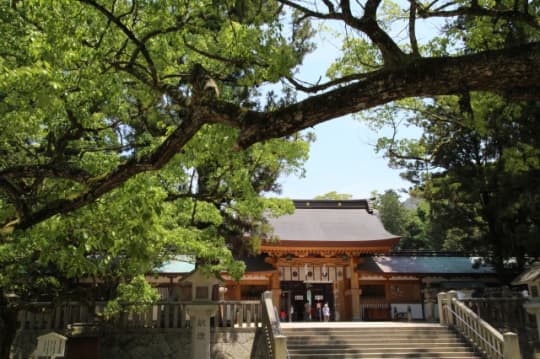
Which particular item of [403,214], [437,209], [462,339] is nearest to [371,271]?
[437,209]

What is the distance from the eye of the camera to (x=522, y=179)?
14742 mm

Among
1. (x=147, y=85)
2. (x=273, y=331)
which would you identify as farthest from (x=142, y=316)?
(x=147, y=85)

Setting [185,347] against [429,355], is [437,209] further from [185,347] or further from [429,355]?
[185,347]

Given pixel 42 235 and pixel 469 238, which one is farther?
pixel 469 238

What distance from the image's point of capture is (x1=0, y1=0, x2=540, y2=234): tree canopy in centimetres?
343

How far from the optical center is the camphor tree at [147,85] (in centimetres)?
347

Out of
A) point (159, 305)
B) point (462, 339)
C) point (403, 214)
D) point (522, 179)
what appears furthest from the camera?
point (403, 214)

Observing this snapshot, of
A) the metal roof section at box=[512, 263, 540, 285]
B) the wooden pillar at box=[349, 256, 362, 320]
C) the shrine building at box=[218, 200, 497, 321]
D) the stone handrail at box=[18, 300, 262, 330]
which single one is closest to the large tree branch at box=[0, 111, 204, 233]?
the stone handrail at box=[18, 300, 262, 330]

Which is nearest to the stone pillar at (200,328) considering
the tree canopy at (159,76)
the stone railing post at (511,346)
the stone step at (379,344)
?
the stone step at (379,344)

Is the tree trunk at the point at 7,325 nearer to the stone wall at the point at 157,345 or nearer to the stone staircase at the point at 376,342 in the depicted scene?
the stone wall at the point at 157,345

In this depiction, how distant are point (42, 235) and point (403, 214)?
43.4m

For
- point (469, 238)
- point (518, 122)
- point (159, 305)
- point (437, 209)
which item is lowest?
point (159, 305)

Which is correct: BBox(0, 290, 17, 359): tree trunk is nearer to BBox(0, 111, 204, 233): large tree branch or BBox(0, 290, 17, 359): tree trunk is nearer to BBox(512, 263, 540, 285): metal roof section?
BBox(0, 111, 204, 233): large tree branch

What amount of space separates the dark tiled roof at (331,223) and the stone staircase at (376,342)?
19.7ft
